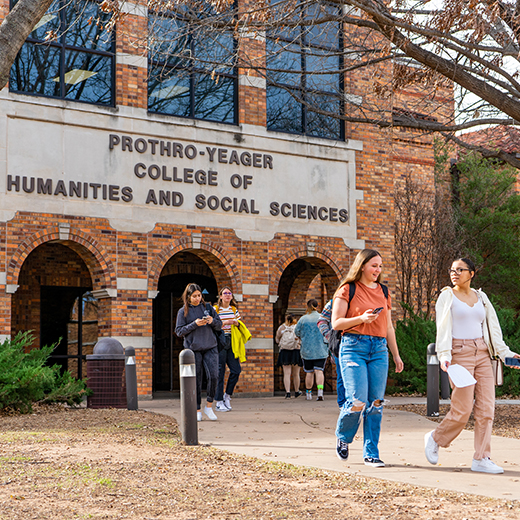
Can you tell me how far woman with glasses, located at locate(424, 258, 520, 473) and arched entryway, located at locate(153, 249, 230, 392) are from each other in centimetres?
1198

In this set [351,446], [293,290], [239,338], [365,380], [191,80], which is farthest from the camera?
[293,290]

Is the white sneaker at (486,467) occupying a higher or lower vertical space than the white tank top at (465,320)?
lower

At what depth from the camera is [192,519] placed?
494cm

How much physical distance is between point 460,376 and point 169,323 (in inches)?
508

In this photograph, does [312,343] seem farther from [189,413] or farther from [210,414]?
[189,413]

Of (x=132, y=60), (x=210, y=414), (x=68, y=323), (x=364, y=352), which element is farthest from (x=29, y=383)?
(x=132, y=60)

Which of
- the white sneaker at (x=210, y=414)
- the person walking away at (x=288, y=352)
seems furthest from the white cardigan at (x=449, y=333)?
the person walking away at (x=288, y=352)

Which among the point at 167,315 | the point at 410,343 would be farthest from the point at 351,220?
the point at 167,315

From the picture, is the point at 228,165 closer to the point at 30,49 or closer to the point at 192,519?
the point at 30,49

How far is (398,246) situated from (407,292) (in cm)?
137

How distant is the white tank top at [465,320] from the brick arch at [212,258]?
30.4 ft

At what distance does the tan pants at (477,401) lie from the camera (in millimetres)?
6594

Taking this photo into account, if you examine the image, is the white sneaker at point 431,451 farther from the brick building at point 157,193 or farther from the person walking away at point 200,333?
the brick building at point 157,193

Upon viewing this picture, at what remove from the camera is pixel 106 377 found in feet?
40.9
